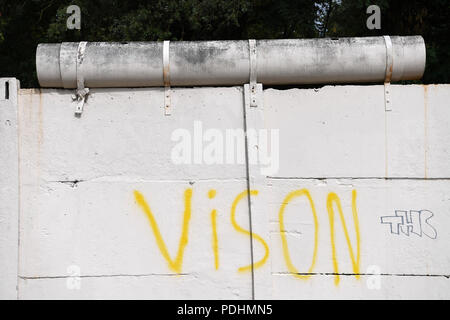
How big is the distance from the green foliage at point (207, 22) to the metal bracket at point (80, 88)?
3.89 m

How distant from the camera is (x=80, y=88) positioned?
419 centimetres

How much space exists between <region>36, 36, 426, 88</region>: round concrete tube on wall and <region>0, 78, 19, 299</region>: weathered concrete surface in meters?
0.36

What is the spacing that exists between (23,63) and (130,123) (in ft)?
19.2

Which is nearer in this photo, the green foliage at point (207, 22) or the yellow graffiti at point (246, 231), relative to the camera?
the yellow graffiti at point (246, 231)

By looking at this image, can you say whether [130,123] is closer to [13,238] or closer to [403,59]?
[13,238]

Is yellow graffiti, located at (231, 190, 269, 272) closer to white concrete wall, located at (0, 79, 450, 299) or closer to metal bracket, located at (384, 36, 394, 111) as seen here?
white concrete wall, located at (0, 79, 450, 299)

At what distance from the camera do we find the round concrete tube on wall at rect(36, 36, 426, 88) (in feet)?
13.7

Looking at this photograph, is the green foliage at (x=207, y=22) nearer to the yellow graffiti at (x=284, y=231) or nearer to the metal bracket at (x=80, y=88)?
the metal bracket at (x=80, y=88)

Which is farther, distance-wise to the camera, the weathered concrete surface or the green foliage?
the green foliage

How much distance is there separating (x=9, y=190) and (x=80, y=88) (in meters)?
1.06
